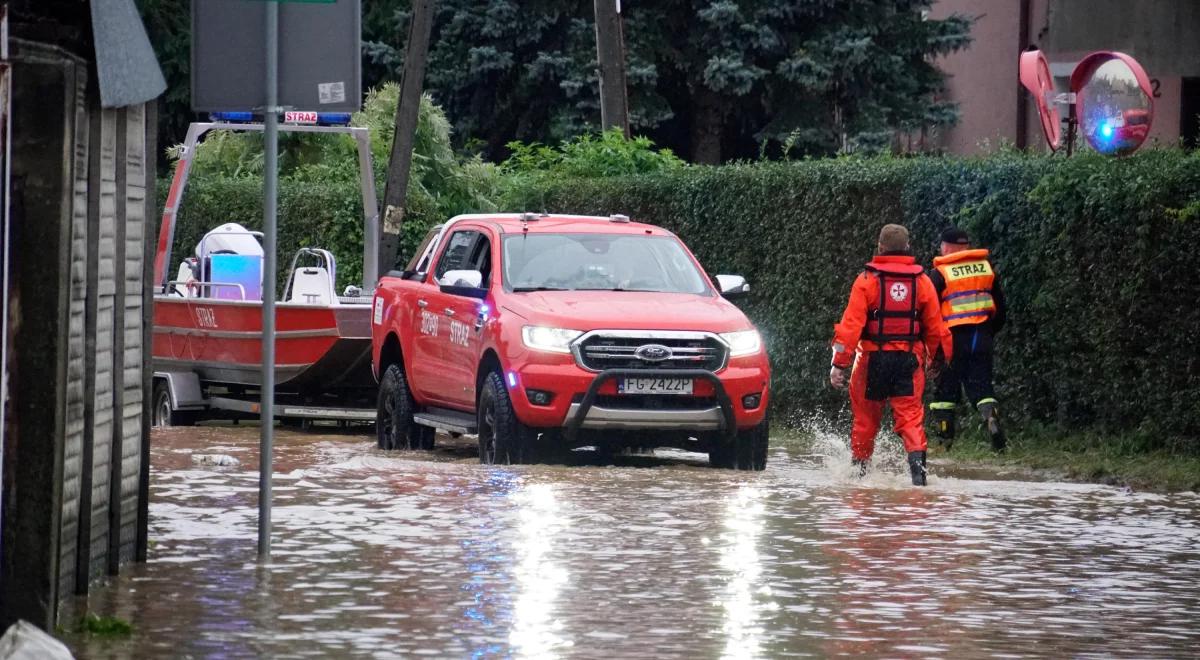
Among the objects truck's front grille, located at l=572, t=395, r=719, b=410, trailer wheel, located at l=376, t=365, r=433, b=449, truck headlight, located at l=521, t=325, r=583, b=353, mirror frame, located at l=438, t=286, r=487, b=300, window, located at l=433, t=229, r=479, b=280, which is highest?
window, located at l=433, t=229, r=479, b=280

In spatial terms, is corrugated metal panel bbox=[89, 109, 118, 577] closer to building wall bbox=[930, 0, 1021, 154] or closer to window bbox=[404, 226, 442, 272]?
window bbox=[404, 226, 442, 272]

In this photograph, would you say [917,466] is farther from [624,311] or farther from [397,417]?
[397,417]

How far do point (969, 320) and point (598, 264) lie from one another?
280 centimetres

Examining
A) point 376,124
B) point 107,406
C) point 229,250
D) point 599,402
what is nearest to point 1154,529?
point 599,402

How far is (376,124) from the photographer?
1449 inches

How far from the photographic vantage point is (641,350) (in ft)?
52.9

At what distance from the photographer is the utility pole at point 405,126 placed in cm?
2742

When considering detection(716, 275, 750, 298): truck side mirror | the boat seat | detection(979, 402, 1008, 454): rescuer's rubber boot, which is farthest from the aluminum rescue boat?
detection(979, 402, 1008, 454): rescuer's rubber boot

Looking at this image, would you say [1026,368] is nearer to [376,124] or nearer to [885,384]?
[885,384]

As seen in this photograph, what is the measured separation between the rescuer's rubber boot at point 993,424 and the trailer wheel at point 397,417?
4.12 metres

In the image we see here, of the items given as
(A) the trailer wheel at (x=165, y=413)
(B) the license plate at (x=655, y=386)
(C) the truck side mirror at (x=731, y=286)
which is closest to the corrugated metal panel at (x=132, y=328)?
(B) the license plate at (x=655, y=386)

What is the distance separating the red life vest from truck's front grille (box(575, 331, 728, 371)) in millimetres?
1399

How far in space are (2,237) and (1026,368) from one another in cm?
1152

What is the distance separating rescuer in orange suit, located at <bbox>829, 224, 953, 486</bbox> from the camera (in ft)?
50.0
